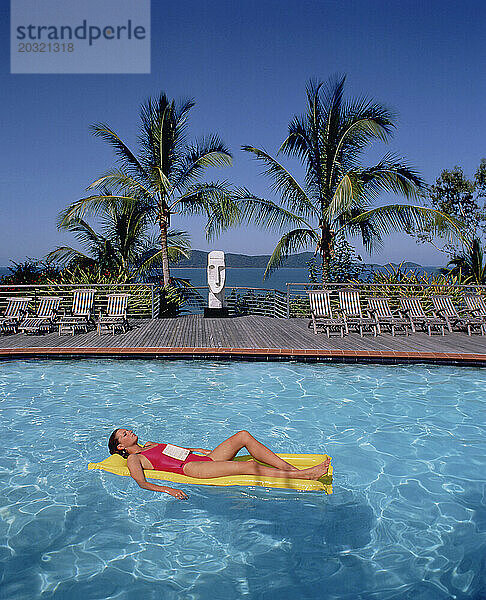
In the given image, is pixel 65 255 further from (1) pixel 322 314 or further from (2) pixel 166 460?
(2) pixel 166 460

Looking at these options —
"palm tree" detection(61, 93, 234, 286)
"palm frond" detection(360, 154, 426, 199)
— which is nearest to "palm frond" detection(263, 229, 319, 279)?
"palm tree" detection(61, 93, 234, 286)

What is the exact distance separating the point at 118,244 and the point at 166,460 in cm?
1256

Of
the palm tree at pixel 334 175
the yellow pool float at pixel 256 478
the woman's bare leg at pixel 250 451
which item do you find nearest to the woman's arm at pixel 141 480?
the yellow pool float at pixel 256 478

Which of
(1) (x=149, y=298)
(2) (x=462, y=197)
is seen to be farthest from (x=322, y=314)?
(2) (x=462, y=197)

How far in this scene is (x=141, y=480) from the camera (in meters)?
3.95

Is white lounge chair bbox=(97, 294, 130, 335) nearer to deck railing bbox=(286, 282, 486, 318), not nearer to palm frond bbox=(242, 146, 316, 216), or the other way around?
deck railing bbox=(286, 282, 486, 318)

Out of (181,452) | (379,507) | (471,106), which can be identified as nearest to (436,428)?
(379,507)

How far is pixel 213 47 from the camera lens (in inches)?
582

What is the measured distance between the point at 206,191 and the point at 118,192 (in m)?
2.48

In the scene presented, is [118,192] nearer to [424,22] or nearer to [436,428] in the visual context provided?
[424,22]

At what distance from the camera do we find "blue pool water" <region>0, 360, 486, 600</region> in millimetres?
3225

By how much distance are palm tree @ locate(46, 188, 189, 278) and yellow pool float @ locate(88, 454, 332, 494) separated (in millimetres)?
11128

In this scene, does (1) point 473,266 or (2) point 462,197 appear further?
(2) point 462,197

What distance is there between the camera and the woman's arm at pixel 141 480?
3863 mm
